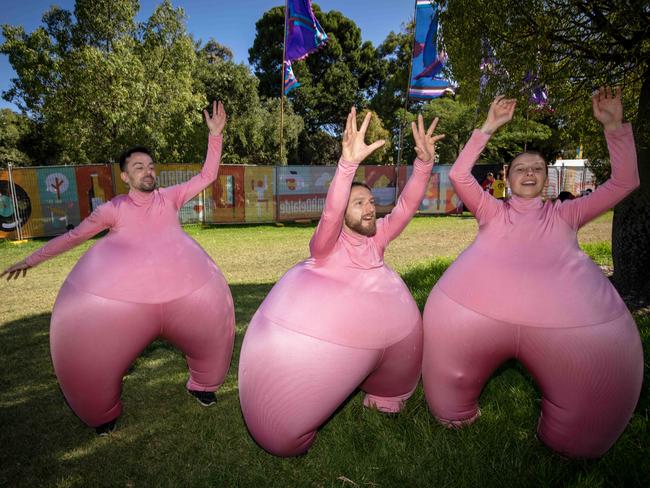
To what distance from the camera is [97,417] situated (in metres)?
3.11

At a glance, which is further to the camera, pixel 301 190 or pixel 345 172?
pixel 301 190

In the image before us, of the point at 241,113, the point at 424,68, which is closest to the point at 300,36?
the point at 424,68

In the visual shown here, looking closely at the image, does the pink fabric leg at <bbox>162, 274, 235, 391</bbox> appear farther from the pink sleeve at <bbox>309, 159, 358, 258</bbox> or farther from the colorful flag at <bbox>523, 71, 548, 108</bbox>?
the colorful flag at <bbox>523, 71, 548, 108</bbox>

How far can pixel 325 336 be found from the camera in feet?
7.68

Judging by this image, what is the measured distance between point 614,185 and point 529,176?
0.46m

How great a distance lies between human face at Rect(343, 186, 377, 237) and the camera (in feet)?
8.63

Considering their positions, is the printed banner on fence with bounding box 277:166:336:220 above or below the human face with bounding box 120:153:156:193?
below

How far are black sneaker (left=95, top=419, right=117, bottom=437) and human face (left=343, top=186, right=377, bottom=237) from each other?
2.45m

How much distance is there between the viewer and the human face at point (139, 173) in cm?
327

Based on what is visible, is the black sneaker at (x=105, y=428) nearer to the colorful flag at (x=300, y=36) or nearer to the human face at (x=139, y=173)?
the human face at (x=139, y=173)

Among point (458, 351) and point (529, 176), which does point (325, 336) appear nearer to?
point (458, 351)

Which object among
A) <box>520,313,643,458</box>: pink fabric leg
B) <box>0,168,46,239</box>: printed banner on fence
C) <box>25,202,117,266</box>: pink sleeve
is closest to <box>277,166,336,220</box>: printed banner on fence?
<box>0,168,46,239</box>: printed banner on fence

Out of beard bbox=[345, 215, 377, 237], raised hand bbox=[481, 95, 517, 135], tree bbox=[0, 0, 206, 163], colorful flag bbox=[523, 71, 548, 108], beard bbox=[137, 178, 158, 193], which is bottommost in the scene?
beard bbox=[345, 215, 377, 237]

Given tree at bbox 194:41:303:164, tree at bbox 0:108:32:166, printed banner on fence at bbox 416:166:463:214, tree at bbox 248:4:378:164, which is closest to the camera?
printed banner on fence at bbox 416:166:463:214
